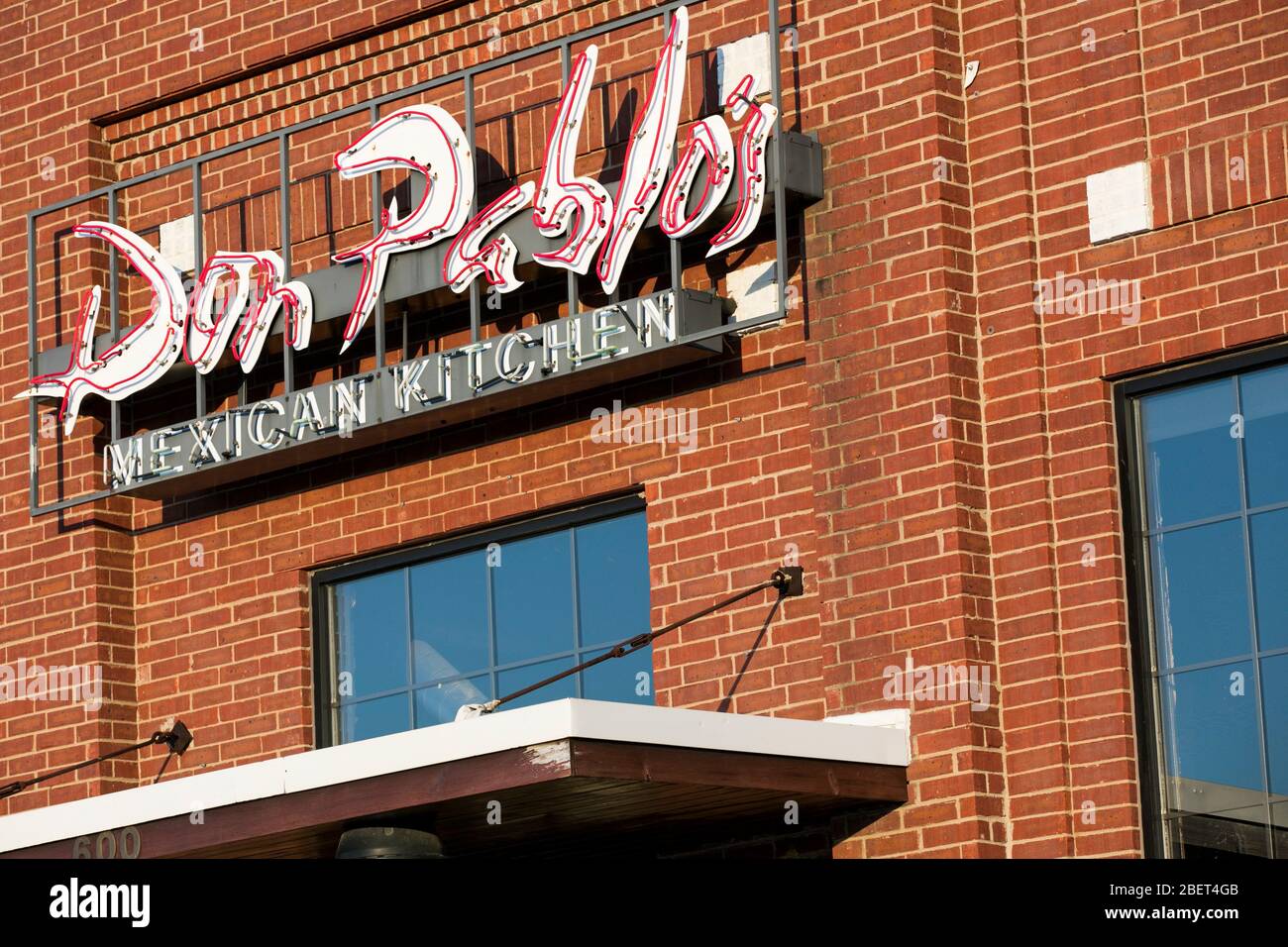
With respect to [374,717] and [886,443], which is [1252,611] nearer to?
[886,443]

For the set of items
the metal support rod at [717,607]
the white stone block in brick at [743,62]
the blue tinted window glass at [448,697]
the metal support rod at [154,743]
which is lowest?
the metal support rod at [154,743]

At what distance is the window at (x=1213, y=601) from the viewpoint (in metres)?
11.3

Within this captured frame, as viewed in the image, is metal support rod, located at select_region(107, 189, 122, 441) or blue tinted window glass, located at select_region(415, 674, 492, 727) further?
metal support rod, located at select_region(107, 189, 122, 441)

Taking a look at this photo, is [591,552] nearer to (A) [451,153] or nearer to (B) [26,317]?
(A) [451,153]

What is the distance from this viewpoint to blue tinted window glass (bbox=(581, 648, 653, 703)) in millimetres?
13234

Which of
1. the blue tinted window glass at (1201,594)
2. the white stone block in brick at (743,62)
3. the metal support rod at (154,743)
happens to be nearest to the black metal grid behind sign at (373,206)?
the white stone block in brick at (743,62)

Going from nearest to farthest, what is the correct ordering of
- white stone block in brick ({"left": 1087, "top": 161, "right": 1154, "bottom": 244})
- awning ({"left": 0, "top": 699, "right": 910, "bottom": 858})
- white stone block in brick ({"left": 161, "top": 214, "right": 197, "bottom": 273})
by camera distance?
awning ({"left": 0, "top": 699, "right": 910, "bottom": 858})
white stone block in brick ({"left": 1087, "top": 161, "right": 1154, "bottom": 244})
white stone block in brick ({"left": 161, "top": 214, "right": 197, "bottom": 273})

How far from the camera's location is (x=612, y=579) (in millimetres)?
13570

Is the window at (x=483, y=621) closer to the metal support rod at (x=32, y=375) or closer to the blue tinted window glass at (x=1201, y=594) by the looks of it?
the metal support rod at (x=32, y=375)

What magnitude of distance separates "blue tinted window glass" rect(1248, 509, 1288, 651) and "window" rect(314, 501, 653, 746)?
132 inches

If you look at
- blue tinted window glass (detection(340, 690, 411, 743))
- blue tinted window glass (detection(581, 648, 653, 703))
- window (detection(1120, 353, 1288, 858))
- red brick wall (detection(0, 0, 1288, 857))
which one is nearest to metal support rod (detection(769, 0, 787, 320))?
red brick wall (detection(0, 0, 1288, 857))

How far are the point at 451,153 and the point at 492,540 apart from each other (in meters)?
2.16

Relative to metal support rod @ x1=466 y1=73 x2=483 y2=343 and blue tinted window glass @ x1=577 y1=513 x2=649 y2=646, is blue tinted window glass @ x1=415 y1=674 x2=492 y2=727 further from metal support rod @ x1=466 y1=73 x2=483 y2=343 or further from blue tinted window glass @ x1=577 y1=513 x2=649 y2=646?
metal support rod @ x1=466 y1=73 x2=483 y2=343
